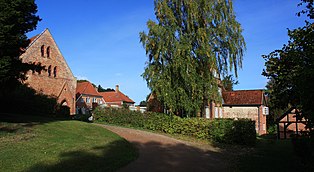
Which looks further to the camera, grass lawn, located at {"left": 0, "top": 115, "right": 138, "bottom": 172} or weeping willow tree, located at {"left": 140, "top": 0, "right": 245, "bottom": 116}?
weeping willow tree, located at {"left": 140, "top": 0, "right": 245, "bottom": 116}

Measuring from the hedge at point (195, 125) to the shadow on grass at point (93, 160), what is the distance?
8.36 metres

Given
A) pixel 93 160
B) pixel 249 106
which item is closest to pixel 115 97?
pixel 249 106

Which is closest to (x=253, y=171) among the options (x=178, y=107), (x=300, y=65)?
(x=300, y=65)

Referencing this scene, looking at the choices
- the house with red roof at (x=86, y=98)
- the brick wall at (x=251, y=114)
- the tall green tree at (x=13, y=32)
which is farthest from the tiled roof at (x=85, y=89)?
the tall green tree at (x=13, y=32)

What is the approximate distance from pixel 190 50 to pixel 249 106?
1655cm

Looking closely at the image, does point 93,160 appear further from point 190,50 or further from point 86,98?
point 86,98

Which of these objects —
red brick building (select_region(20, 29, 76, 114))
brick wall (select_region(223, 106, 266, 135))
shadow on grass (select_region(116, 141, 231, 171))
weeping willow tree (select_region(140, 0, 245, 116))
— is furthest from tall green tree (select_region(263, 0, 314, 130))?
red brick building (select_region(20, 29, 76, 114))

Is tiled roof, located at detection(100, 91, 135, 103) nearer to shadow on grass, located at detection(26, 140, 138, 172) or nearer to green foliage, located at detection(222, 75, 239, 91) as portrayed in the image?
green foliage, located at detection(222, 75, 239, 91)

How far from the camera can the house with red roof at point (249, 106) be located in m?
33.5

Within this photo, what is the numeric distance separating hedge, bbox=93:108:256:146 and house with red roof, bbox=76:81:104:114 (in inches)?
1053

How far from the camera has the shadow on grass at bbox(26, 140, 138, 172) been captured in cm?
847

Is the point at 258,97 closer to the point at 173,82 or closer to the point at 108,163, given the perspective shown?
the point at 173,82

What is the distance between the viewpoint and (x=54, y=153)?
411 inches

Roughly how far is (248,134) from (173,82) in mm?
7539
